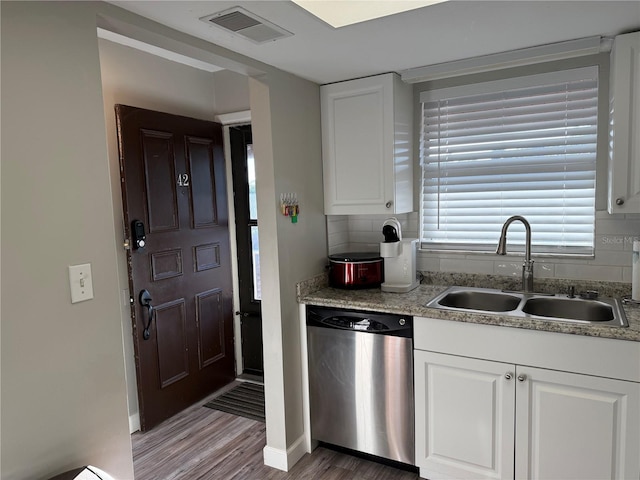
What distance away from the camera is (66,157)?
146 cm

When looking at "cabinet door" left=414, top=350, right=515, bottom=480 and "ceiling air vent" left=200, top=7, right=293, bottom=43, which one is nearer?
"ceiling air vent" left=200, top=7, right=293, bottom=43

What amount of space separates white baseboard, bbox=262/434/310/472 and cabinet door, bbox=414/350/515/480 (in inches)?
27.1

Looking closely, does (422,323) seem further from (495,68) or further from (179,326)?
(179,326)

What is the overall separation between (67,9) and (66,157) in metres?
0.47

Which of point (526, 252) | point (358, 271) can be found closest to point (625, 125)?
point (526, 252)

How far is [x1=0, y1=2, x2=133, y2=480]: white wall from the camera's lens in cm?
133

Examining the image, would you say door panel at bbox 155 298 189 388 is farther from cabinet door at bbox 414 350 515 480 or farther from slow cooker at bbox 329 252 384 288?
cabinet door at bbox 414 350 515 480

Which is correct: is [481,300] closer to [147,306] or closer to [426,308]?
[426,308]

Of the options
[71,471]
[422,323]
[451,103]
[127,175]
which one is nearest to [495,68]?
[451,103]

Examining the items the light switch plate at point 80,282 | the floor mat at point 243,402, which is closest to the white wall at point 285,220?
the floor mat at point 243,402

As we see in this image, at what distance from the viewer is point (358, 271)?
2674 mm

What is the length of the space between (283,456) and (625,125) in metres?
2.38

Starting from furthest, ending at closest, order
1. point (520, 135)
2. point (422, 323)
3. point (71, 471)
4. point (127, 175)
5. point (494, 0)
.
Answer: point (127, 175) < point (520, 135) < point (422, 323) < point (494, 0) < point (71, 471)

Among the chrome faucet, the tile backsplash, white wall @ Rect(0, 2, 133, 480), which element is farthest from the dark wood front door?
the chrome faucet
